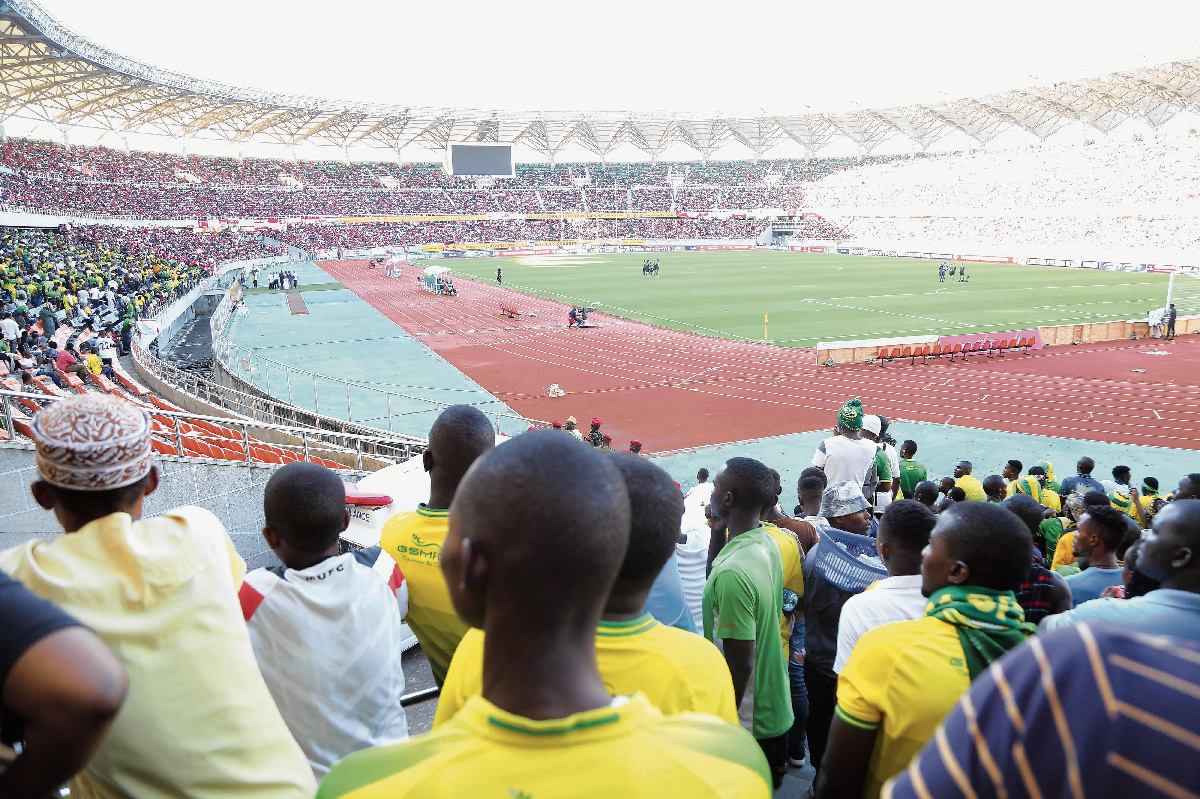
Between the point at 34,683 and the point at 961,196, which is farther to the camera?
the point at 961,196

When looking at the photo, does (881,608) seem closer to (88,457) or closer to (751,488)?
(751,488)

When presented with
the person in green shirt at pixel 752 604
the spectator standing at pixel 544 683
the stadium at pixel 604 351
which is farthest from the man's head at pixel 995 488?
the spectator standing at pixel 544 683

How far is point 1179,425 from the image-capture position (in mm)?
18094

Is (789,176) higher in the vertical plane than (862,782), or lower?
higher

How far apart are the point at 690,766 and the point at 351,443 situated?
44.9 feet

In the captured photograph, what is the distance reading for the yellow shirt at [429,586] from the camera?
339 cm

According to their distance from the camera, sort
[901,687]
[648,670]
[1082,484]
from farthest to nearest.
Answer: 1. [1082,484]
2. [901,687]
3. [648,670]

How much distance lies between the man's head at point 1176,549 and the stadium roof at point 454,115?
45635mm

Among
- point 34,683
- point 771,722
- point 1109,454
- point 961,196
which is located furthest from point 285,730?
point 961,196

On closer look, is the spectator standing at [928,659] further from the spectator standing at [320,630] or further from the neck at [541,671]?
the spectator standing at [320,630]

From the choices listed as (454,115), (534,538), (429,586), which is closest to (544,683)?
(534,538)

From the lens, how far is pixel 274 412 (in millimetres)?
17469

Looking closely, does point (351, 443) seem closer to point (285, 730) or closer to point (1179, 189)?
point (285, 730)

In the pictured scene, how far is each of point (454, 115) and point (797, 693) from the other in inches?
3546
